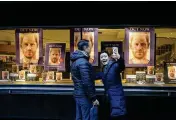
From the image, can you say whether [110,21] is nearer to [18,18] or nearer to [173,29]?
[173,29]

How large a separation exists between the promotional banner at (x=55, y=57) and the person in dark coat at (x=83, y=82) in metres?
1.92

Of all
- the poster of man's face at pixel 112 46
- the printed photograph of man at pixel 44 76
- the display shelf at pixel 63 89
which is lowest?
the display shelf at pixel 63 89

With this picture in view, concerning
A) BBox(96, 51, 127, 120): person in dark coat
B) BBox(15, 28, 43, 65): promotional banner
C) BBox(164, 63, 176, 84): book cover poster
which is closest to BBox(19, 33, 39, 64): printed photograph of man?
BBox(15, 28, 43, 65): promotional banner

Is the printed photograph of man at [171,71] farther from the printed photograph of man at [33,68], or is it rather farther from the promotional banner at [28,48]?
the printed photograph of man at [33,68]

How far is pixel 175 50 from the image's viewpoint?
8.08 m

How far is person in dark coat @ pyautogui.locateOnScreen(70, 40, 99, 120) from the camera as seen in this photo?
6.21 meters

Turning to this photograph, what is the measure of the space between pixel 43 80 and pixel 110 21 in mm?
2081

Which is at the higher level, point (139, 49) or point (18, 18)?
point (18, 18)

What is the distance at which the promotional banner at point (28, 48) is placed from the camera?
27.6 feet

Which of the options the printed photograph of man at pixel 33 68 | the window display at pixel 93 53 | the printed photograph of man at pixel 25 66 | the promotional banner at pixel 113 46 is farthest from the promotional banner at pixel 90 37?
the printed photograph of man at pixel 25 66

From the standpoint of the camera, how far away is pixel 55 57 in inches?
333

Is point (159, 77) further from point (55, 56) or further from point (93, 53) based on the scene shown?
point (55, 56)

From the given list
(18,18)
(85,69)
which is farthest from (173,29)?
(18,18)

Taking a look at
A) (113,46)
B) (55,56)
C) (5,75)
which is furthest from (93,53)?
(5,75)
